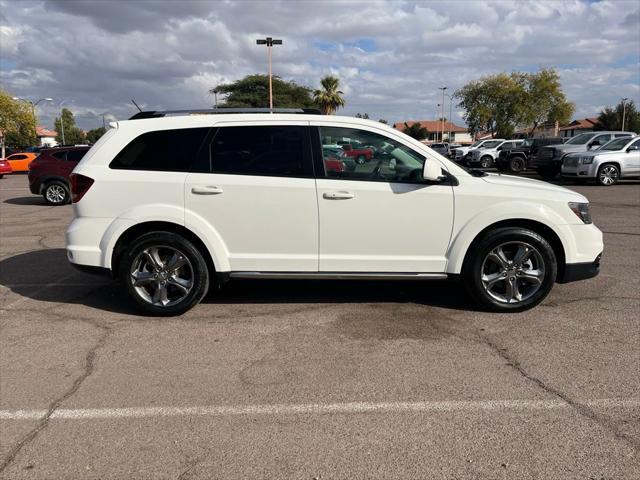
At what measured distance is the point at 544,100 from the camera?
189 ft

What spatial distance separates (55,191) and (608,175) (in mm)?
18214

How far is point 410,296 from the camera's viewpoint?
5.64 meters

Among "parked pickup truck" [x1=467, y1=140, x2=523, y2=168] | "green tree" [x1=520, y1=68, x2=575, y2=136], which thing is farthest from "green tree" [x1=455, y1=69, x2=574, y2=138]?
"parked pickup truck" [x1=467, y1=140, x2=523, y2=168]

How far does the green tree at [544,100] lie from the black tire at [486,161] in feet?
105

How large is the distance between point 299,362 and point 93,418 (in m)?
1.47

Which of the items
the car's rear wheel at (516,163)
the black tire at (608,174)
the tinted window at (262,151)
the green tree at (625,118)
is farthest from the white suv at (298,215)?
the green tree at (625,118)

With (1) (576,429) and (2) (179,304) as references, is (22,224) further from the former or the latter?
(1) (576,429)

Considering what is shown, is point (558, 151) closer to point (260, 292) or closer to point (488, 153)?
point (488, 153)

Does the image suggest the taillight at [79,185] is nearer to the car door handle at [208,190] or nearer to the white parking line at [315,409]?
the car door handle at [208,190]

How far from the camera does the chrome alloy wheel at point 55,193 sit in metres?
15.1

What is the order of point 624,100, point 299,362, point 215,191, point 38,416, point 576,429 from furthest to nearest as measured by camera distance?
point 624,100, point 215,191, point 299,362, point 38,416, point 576,429

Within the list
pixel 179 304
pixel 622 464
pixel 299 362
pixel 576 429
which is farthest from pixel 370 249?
pixel 622 464

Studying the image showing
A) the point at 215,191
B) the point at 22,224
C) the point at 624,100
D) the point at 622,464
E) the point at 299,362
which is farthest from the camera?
the point at 624,100

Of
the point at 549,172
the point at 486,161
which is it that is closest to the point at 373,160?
the point at 549,172
